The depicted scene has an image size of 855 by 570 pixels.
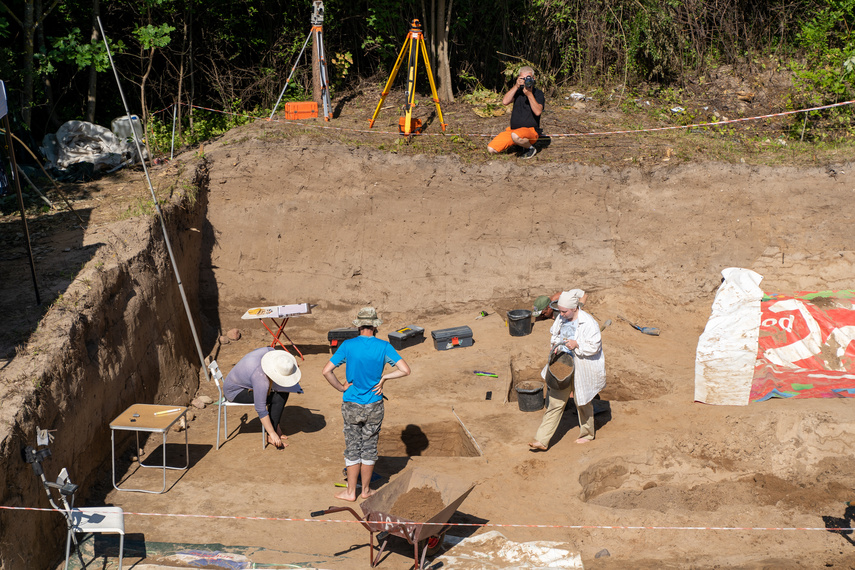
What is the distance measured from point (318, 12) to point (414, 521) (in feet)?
31.4

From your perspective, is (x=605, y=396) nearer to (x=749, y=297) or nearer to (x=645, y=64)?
(x=749, y=297)

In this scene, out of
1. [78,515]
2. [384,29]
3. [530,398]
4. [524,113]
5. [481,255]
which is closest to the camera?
[78,515]

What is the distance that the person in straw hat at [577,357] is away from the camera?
726 cm

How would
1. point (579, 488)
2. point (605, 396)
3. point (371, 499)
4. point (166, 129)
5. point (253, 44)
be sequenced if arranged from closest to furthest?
1. point (371, 499)
2. point (579, 488)
3. point (605, 396)
4. point (166, 129)
5. point (253, 44)

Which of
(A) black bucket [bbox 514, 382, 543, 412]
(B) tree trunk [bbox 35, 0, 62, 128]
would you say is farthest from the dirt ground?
(B) tree trunk [bbox 35, 0, 62, 128]

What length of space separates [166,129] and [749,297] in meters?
10.5

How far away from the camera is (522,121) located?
452 inches

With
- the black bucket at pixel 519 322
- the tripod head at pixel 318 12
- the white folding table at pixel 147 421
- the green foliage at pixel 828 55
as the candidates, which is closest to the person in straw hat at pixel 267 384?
the white folding table at pixel 147 421

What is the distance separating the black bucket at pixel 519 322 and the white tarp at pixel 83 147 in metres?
6.67

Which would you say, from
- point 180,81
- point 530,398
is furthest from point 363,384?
point 180,81

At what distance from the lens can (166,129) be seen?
43.8ft

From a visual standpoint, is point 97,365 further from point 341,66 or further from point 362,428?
point 341,66

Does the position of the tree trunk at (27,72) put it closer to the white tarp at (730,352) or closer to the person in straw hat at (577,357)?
the person in straw hat at (577,357)

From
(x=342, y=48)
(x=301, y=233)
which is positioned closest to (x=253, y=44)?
(x=342, y=48)
